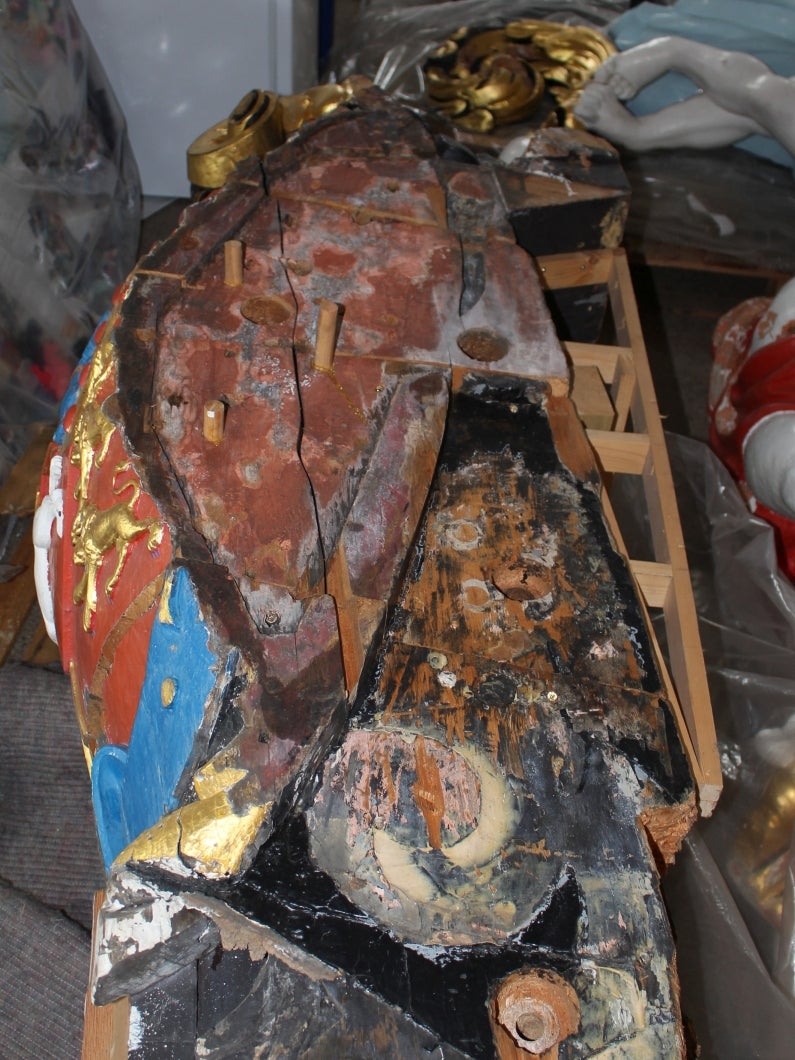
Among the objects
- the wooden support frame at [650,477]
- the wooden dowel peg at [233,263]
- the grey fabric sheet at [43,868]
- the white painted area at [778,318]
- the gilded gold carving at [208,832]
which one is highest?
the wooden dowel peg at [233,263]

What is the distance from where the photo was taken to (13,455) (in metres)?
2.56

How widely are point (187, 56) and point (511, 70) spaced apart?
1032 millimetres

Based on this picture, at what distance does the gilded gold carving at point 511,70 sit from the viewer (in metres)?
3.02

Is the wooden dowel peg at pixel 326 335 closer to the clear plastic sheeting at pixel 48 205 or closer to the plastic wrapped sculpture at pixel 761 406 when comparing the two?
the plastic wrapped sculpture at pixel 761 406

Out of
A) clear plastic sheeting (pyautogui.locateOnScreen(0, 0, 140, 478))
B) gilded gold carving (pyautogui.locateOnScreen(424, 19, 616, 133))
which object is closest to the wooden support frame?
gilded gold carving (pyautogui.locateOnScreen(424, 19, 616, 133))

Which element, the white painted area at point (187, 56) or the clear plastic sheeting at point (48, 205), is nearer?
the clear plastic sheeting at point (48, 205)

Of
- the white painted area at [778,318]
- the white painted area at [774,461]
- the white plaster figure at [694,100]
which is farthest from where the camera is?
the white plaster figure at [694,100]

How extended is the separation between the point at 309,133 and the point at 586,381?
0.66 metres

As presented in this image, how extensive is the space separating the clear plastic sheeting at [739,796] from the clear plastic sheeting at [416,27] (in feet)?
5.62

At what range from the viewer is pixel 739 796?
6.75 feet

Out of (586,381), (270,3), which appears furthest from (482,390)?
(270,3)

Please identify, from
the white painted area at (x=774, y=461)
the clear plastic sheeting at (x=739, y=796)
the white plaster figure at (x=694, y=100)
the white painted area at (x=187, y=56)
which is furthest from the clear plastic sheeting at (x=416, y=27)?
the white painted area at (x=774, y=461)

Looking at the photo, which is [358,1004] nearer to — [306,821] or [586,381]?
[306,821]

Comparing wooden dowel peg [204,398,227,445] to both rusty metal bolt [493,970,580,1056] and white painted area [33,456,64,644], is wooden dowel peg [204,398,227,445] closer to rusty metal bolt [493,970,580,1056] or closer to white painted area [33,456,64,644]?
white painted area [33,456,64,644]
